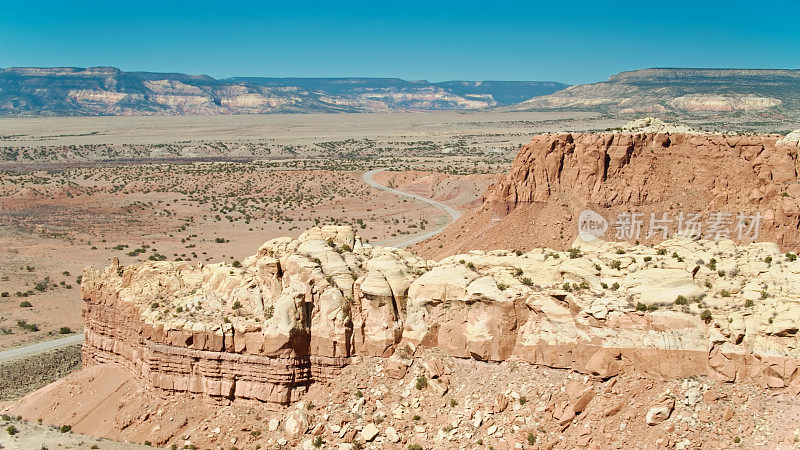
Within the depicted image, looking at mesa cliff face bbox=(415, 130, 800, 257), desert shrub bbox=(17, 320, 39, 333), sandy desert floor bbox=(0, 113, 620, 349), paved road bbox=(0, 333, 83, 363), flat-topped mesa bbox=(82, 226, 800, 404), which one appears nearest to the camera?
flat-topped mesa bbox=(82, 226, 800, 404)

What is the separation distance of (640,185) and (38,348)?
Result: 117ft

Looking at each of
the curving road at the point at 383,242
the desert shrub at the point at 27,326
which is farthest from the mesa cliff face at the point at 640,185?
the desert shrub at the point at 27,326

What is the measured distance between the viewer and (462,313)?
21.6m

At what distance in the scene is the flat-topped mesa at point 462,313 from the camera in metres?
19.1

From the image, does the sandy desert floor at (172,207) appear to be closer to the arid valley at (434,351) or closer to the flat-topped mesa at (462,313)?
the arid valley at (434,351)

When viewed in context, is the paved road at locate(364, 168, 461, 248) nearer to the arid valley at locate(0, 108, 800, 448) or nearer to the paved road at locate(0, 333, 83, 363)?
the paved road at locate(0, 333, 83, 363)

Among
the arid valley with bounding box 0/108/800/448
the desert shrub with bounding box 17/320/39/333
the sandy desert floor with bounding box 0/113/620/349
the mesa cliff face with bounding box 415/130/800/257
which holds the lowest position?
the desert shrub with bounding box 17/320/39/333

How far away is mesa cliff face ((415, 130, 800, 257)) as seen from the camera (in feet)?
120

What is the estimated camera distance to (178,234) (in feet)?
247

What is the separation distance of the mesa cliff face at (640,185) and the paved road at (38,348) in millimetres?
23539

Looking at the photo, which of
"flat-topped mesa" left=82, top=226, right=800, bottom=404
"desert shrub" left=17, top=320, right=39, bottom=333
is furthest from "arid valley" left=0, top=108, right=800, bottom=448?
"desert shrub" left=17, top=320, right=39, bottom=333

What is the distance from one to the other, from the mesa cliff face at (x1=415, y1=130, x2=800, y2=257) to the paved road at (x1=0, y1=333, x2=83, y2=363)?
23539mm

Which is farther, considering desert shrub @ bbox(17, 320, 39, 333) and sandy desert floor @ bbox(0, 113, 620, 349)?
sandy desert floor @ bbox(0, 113, 620, 349)

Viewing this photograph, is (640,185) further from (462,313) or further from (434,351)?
(434,351)
